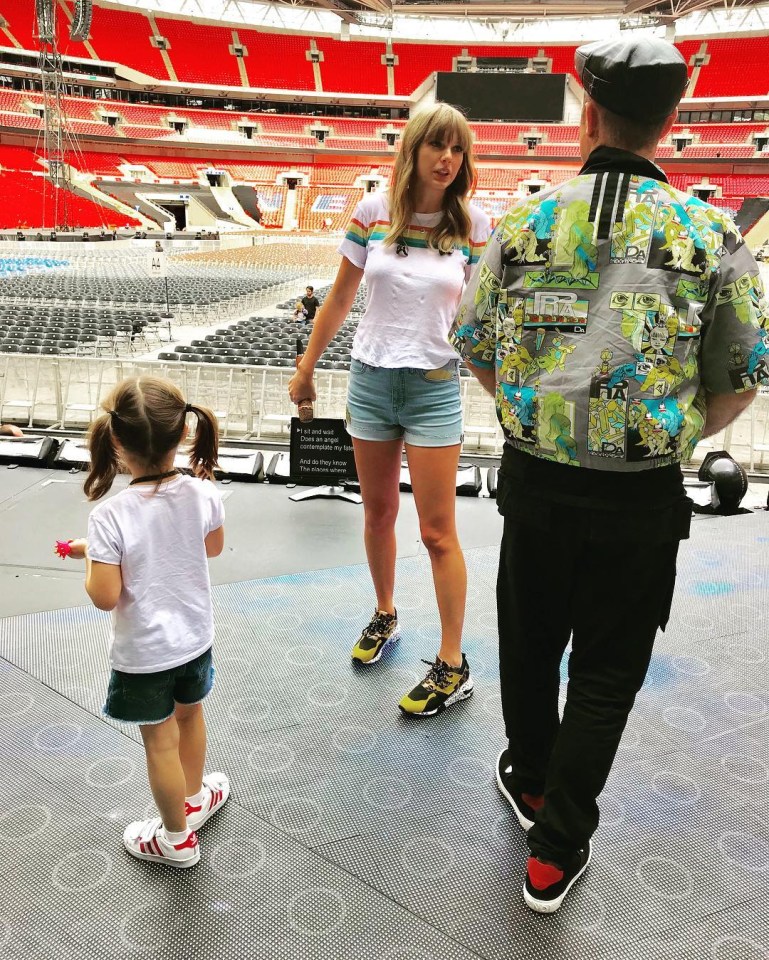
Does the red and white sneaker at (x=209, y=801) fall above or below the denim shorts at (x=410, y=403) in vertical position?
below

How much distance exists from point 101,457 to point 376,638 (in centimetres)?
115

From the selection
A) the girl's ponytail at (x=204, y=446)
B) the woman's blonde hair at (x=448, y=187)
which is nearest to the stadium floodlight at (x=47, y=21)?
the woman's blonde hair at (x=448, y=187)

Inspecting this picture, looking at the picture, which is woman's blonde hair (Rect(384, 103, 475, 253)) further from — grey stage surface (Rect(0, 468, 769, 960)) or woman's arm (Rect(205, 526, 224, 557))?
grey stage surface (Rect(0, 468, 769, 960))

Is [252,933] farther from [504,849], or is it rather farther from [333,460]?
[333,460]

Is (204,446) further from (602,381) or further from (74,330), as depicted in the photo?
(74,330)

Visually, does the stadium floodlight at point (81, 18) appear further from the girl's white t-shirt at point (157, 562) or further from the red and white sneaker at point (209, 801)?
the red and white sneaker at point (209, 801)

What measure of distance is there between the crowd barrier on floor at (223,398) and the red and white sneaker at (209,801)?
431 cm

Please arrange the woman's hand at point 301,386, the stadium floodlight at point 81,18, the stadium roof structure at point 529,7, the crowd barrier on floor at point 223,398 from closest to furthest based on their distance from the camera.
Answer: the woman's hand at point 301,386 < the crowd barrier on floor at point 223,398 < the stadium floodlight at point 81,18 < the stadium roof structure at point 529,7

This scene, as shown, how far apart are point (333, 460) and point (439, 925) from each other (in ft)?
8.10

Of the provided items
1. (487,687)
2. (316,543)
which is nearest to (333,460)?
(316,543)

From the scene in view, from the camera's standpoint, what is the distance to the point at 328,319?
205 centimetres

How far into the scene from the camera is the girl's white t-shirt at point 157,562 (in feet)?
4.34

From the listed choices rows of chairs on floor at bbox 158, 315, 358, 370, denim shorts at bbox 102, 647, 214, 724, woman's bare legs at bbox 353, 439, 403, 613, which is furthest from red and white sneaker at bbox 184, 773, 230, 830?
rows of chairs on floor at bbox 158, 315, 358, 370

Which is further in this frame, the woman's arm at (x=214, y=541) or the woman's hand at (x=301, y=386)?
the woman's hand at (x=301, y=386)
